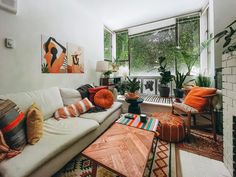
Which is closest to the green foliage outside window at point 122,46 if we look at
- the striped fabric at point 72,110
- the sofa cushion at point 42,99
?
the striped fabric at point 72,110

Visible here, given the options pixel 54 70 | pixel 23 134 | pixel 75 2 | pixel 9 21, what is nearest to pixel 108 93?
pixel 54 70

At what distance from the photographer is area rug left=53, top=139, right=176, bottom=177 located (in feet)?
4.35

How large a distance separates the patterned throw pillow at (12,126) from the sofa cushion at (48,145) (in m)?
0.09

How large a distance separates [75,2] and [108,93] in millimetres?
2159

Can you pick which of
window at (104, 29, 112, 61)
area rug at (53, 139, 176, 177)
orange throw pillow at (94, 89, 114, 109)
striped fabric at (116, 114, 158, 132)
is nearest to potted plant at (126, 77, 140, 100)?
orange throw pillow at (94, 89, 114, 109)

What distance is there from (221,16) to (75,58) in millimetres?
3006

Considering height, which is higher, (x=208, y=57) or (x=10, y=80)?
(x=208, y=57)

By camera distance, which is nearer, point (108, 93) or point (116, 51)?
point (108, 93)

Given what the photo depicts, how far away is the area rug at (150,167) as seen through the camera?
1325 mm

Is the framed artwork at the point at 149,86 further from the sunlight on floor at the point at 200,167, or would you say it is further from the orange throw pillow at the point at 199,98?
the sunlight on floor at the point at 200,167

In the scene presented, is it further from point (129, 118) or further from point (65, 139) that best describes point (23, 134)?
point (129, 118)

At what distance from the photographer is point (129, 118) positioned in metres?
1.86

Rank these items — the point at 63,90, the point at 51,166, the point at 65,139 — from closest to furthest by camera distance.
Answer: the point at 51,166
the point at 65,139
the point at 63,90

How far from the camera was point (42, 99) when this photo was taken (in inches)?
69.4
